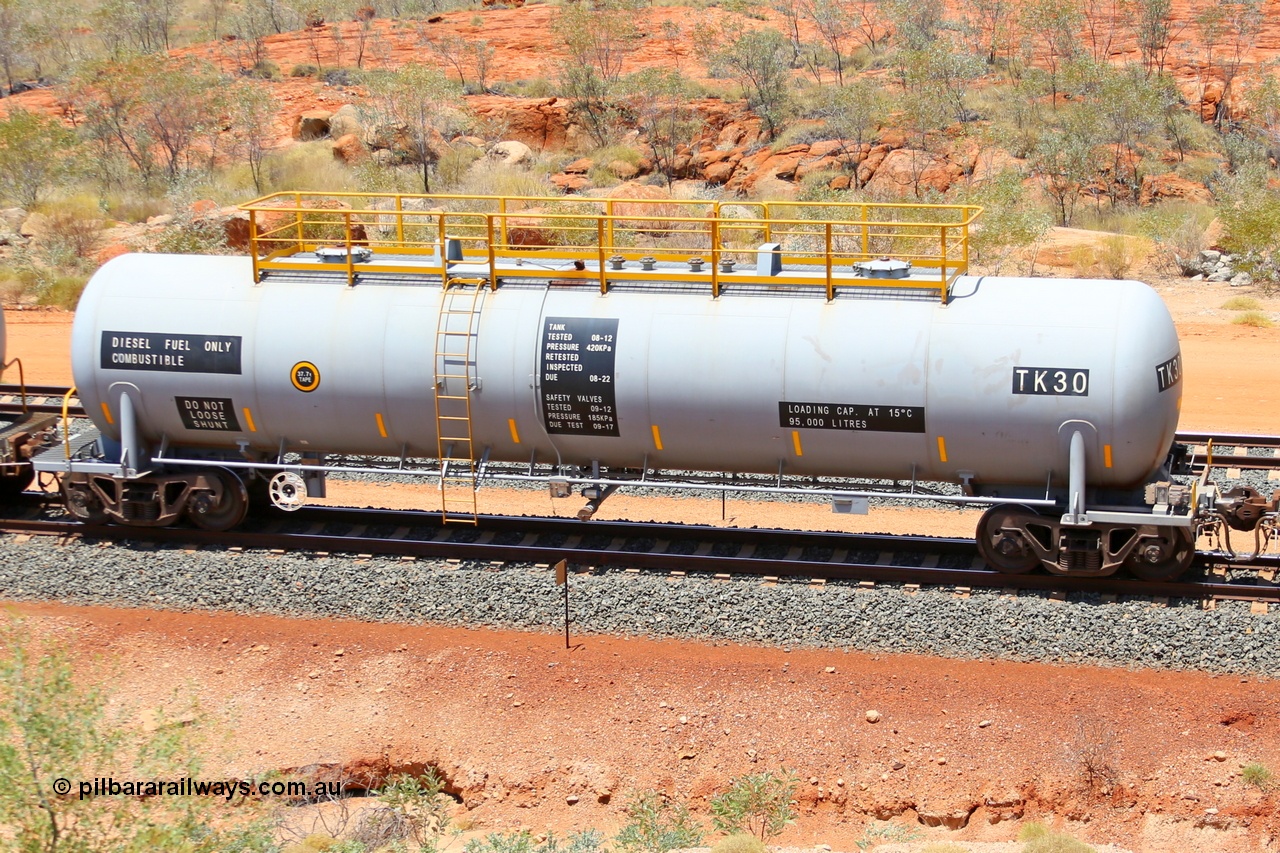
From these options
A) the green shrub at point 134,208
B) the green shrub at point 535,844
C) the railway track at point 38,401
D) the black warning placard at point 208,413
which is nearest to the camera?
the green shrub at point 535,844

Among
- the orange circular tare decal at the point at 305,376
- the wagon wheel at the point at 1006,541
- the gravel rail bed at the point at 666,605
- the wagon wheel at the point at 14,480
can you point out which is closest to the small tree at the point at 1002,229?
the wagon wheel at the point at 1006,541

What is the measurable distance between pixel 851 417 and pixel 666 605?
9.32 feet

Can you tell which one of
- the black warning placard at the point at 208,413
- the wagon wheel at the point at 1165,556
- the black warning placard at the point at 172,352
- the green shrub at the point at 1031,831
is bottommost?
the green shrub at the point at 1031,831

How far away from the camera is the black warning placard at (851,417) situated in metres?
13.4

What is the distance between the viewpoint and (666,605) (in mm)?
13852

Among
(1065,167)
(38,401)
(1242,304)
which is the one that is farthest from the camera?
(1065,167)

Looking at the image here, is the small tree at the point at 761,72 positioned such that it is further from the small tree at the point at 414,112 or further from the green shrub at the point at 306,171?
the green shrub at the point at 306,171

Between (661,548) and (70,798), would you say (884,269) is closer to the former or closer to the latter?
(661,548)

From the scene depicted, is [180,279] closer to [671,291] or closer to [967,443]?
[671,291]

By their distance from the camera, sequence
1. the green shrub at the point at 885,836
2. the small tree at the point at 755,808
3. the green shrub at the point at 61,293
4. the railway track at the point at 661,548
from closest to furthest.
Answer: the green shrub at the point at 885,836 < the small tree at the point at 755,808 < the railway track at the point at 661,548 < the green shrub at the point at 61,293

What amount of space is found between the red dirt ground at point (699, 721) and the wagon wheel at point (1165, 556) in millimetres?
1594

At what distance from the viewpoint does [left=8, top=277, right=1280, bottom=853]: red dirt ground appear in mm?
10656

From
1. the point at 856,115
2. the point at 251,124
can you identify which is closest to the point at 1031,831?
the point at 856,115

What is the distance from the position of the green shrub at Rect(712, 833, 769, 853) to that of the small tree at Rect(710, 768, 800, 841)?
2.00 ft
